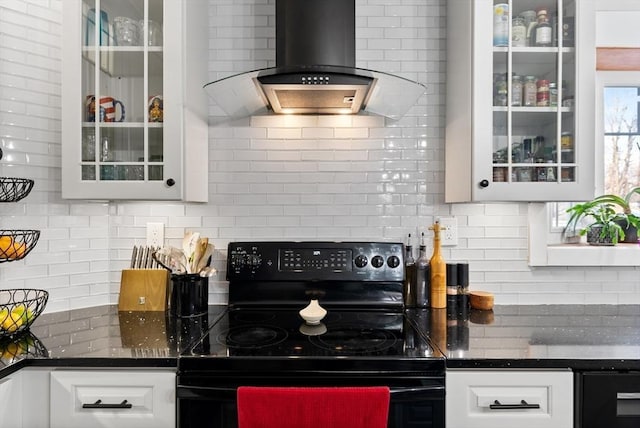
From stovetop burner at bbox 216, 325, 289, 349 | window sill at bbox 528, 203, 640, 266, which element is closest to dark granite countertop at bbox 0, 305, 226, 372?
stovetop burner at bbox 216, 325, 289, 349

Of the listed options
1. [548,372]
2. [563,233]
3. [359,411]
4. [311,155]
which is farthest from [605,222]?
[359,411]

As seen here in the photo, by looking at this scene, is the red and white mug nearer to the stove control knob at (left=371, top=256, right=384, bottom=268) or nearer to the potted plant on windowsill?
the stove control knob at (left=371, top=256, right=384, bottom=268)

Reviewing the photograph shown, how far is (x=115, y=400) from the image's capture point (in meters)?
1.32

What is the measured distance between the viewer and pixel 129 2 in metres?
1.75

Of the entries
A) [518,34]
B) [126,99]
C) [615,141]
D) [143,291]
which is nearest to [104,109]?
[126,99]

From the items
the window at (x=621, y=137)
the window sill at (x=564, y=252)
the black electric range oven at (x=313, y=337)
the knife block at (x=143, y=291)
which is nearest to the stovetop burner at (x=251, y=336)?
the black electric range oven at (x=313, y=337)

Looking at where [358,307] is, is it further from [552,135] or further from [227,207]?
[552,135]

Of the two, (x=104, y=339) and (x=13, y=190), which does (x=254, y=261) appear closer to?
(x=104, y=339)

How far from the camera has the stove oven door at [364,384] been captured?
1.30 meters

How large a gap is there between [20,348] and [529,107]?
1.98 meters

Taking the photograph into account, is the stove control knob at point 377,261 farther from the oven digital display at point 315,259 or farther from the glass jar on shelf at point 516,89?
the glass jar on shelf at point 516,89

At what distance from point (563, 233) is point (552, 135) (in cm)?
61

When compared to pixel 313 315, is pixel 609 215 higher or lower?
higher

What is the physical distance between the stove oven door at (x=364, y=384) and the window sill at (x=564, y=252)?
1.03m
